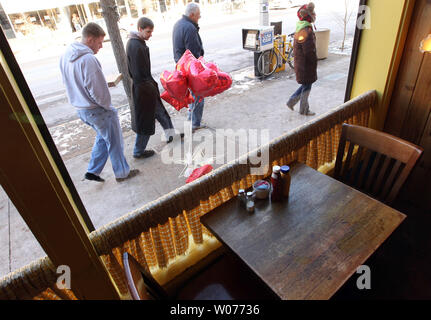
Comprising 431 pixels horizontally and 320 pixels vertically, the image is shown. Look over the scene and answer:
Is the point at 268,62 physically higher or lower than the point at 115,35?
lower

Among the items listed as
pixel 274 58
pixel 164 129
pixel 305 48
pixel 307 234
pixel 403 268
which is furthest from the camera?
pixel 274 58

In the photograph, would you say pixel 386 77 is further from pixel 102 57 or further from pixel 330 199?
Answer: pixel 102 57

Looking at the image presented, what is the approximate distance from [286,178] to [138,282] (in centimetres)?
97

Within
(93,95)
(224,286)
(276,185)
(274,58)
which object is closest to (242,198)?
(276,185)

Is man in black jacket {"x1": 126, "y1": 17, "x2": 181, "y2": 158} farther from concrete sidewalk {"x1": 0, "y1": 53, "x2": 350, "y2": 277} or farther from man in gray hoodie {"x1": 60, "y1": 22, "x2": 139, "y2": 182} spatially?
man in gray hoodie {"x1": 60, "y1": 22, "x2": 139, "y2": 182}

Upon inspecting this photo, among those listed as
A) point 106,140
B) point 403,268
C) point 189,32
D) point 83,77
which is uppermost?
point 189,32

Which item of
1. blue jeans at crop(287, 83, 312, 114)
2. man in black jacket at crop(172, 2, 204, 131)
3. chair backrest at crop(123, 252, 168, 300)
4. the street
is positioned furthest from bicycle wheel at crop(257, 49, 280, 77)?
chair backrest at crop(123, 252, 168, 300)

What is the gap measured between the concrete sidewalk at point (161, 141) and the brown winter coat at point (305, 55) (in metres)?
0.66

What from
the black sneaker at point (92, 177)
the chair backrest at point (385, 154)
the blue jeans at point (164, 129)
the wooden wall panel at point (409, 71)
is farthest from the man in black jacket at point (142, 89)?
the wooden wall panel at point (409, 71)

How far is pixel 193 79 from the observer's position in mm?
1866

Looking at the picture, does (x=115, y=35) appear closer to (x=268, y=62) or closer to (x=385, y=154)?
(x=385, y=154)

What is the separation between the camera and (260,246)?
1.35 metres

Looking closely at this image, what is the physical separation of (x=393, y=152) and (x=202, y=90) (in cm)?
140

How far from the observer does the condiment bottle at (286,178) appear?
4.97 ft
